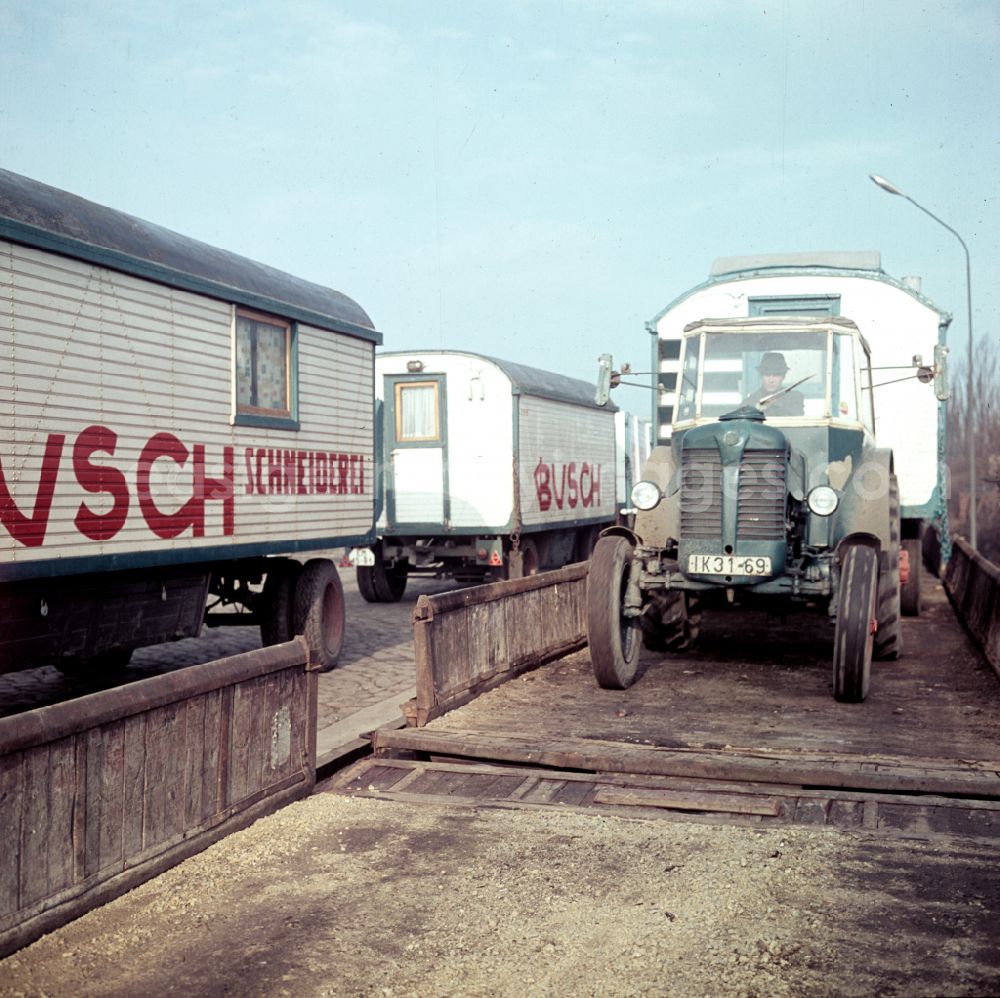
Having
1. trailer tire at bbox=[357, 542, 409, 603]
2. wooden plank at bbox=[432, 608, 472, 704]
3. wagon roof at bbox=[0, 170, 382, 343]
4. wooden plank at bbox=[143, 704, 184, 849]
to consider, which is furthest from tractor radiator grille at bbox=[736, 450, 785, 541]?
trailer tire at bbox=[357, 542, 409, 603]

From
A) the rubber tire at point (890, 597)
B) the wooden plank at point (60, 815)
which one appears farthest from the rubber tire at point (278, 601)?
the wooden plank at point (60, 815)

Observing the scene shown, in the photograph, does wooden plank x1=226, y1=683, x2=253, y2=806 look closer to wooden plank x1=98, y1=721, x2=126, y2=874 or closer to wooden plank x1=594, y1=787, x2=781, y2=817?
wooden plank x1=98, y1=721, x2=126, y2=874

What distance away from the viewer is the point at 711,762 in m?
6.38

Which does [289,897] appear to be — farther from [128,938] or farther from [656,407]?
[656,407]

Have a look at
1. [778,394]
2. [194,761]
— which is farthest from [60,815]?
[778,394]

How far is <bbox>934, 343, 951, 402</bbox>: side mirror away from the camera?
1098cm

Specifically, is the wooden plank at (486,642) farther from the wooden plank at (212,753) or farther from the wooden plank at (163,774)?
the wooden plank at (163,774)

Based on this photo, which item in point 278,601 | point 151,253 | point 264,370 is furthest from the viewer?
point 278,601

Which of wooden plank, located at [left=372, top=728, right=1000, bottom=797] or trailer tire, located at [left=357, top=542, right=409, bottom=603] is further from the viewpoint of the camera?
trailer tire, located at [left=357, top=542, right=409, bottom=603]

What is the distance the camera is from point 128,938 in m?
4.25

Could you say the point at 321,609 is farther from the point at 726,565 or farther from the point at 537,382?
the point at 537,382

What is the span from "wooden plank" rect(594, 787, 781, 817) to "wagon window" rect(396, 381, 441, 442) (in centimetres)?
1104

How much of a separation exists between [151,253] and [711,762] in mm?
5392

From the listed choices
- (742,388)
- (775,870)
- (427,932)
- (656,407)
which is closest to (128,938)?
(427,932)
